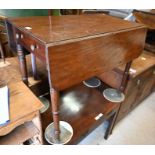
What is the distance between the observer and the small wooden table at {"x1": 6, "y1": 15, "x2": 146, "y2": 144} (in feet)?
2.30

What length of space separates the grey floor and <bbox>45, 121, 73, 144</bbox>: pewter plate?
0.53 meters

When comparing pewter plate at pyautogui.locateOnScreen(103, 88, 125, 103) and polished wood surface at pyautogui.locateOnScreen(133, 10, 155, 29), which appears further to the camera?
polished wood surface at pyautogui.locateOnScreen(133, 10, 155, 29)

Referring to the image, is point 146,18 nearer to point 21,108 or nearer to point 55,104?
point 55,104

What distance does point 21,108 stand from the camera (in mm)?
812

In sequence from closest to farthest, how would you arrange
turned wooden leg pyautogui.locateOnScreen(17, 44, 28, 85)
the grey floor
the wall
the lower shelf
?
turned wooden leg pyautogui.locateOnScreen(17, 44, 28, 85), the lower shelf, the grey floor, the wall

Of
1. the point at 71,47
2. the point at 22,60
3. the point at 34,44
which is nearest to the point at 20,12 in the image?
the point at 22,60

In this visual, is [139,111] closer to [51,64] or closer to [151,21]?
[151,21]

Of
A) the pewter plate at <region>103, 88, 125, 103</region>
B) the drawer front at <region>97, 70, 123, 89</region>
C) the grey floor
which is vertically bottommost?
the grey floor

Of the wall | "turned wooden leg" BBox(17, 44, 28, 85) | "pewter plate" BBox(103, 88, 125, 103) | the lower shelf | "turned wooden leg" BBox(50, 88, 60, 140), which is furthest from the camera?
the wall

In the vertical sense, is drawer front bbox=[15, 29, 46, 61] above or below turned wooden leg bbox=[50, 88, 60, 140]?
above

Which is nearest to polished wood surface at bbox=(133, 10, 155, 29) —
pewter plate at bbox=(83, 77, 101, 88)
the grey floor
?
pewter plate at bbox=(83, 77, 101, 88)

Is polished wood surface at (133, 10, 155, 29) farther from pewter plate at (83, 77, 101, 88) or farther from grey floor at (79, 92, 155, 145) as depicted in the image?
grey floor at (79, 92, 155, 145)
